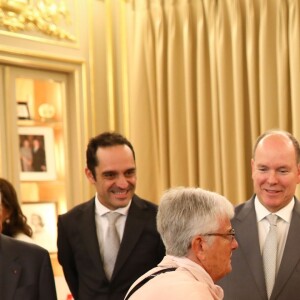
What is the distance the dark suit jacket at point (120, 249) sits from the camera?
277 centimetres

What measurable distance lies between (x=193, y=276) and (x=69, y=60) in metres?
2.99

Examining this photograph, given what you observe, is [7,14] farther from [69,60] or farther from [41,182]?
[41,182]

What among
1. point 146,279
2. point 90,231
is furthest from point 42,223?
point 146,279

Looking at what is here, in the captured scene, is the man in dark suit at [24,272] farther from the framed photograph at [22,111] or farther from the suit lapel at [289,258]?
the framed photograph at [22,111]

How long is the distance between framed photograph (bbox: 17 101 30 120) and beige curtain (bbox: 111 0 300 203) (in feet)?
2.52

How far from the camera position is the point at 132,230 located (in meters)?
2.85

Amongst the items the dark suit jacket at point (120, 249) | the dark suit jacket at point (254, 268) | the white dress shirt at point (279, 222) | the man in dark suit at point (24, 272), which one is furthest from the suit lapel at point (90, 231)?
the white dress shirt at point (279, 222)

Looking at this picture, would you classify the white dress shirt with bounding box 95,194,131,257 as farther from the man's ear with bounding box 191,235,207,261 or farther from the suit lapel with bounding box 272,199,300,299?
the man's ear with bounding box 191,235,207,261

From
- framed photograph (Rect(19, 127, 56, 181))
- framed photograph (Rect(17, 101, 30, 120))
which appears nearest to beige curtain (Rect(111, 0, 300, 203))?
framed photograph (Rect(19, 127, 56, 181))

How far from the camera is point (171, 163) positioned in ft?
14.8

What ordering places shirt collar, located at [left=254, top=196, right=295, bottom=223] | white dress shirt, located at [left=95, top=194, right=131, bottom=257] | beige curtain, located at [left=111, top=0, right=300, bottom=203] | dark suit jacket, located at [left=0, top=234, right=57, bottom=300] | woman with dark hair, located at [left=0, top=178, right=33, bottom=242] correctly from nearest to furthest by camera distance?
dark suit jacket, located at [left=0, top=234, right=57, bottom=300]
shirt collar, located at [left=254, top=196, right=295, bottom=223]
white dress shirt, located at [left=95, top=194, right=131, bottom=257]
woman with dark hair, located at [left=0, top=178, right=33, bottom=242]
beige curtain, located at [left=111, top=0, right=300, bottom=203]

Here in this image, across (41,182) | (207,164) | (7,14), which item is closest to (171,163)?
(207,164)

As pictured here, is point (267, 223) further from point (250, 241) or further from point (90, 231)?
point (90, 231)

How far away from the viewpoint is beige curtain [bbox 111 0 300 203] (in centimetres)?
405
